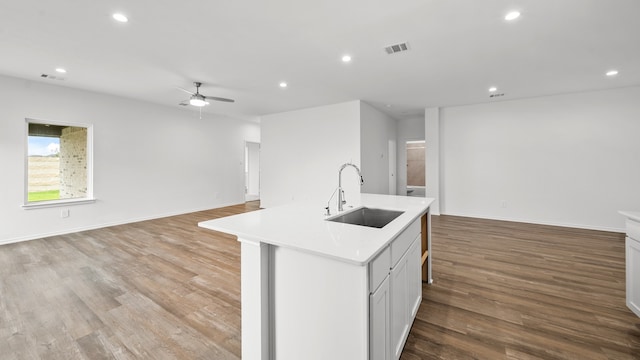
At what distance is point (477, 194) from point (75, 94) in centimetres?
846

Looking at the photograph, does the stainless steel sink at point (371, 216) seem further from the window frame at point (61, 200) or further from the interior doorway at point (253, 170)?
the interior doorway at point (253, 170)

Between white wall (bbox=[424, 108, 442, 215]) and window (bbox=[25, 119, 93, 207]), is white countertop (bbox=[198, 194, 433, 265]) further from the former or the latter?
window (bbox=[25, 119, 93, 207])

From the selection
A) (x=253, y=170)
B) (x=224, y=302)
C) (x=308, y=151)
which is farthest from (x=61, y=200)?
(x=253, y=170)

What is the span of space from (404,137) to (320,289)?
7.59 m

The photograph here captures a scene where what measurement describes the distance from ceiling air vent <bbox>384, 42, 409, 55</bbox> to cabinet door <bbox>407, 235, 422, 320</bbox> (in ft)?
7.37

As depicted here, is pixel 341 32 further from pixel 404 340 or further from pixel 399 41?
pixel 404 340

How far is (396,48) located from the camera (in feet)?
10.0

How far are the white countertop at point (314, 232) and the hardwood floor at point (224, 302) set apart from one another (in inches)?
35.0

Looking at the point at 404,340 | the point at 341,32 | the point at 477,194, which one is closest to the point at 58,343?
the point at 404,340

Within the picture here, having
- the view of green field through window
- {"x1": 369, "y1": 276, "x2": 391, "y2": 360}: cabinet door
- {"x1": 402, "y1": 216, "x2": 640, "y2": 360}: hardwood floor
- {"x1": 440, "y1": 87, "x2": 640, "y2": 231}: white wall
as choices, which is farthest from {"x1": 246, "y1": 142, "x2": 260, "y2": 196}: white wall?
{"x1": 369, "y1": 276, "x2": 391, "y2": 360}: cabinet door

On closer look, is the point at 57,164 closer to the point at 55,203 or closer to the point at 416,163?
the point at 55,203

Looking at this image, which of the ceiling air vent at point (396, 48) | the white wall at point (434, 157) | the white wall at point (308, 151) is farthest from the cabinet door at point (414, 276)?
the white wall at point (434, 157)

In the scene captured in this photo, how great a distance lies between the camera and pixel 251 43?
2.96 meters

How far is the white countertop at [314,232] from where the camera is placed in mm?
1157
